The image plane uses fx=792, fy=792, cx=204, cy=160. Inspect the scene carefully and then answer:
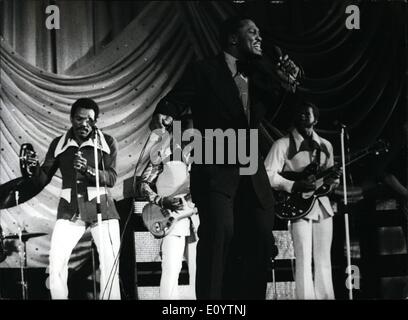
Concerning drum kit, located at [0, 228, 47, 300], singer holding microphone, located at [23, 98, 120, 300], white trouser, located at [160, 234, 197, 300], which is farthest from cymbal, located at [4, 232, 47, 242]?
white trouser, located at [160, 234, 197, 300]

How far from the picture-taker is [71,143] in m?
5.66

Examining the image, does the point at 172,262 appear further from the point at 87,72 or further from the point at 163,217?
the point at 87,72

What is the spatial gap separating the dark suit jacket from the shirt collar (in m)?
0.54

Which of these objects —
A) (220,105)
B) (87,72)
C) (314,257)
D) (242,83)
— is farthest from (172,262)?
(87,72)

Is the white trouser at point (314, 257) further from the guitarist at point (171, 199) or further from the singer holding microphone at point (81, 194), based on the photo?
the singer holding microphone at point (81, 194)

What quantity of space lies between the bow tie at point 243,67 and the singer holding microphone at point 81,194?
1.08 metres

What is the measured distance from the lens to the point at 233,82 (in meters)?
5.37

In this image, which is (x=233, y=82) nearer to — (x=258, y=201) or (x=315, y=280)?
(x=258, y=201)

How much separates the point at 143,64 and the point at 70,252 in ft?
4.96

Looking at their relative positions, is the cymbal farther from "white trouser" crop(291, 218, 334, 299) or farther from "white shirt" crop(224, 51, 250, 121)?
"white trouser" crop(291, 218, 334, 299)

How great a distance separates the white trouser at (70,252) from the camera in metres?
5.52

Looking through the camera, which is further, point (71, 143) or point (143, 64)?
point (143, 64)

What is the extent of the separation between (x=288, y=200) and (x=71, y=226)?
1552 mm
